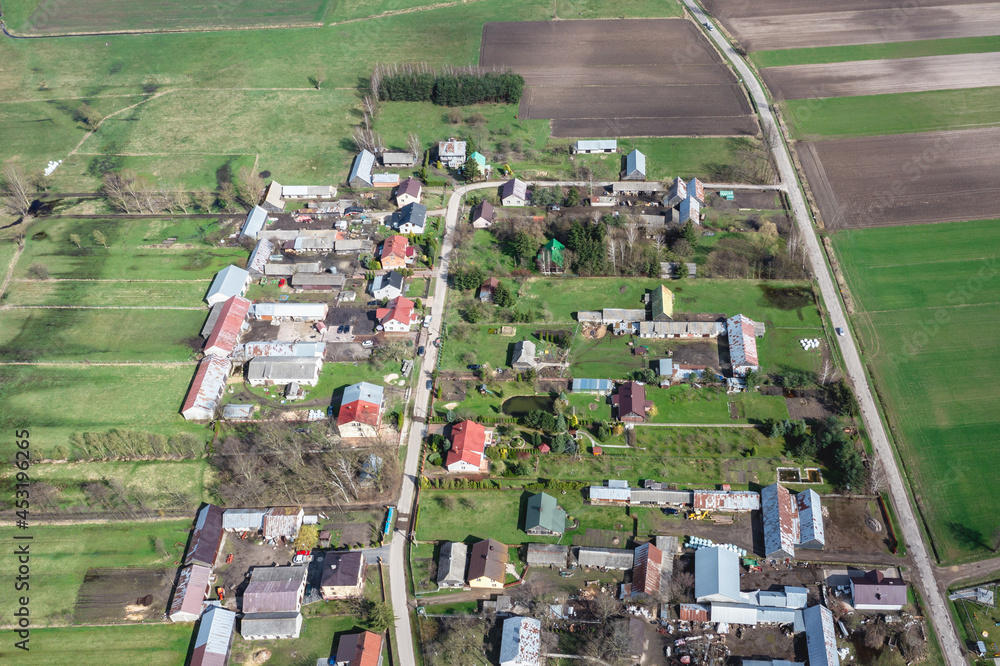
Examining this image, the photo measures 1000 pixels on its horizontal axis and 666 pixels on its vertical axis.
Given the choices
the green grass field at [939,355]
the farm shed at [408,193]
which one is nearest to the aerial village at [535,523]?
the green grass field at [939,355]

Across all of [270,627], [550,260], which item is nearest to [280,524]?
[270,627]

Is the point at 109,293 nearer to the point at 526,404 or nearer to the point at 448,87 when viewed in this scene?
the point at 526,404

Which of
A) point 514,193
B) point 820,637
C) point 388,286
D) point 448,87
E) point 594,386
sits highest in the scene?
point 448,87

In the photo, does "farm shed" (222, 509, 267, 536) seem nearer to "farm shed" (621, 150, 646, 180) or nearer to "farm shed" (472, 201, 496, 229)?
"farm shed" (472, 201, 496, 229)

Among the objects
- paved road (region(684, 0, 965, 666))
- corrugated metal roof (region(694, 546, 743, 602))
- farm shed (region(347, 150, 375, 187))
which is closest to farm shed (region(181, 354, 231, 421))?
farm shed (region(347, 150, 375, 187))

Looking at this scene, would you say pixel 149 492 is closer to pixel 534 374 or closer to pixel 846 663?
pixel 534 374

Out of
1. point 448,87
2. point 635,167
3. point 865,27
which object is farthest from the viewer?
point 865,27

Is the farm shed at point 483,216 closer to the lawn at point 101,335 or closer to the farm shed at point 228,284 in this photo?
the farm shed at point 228,284
